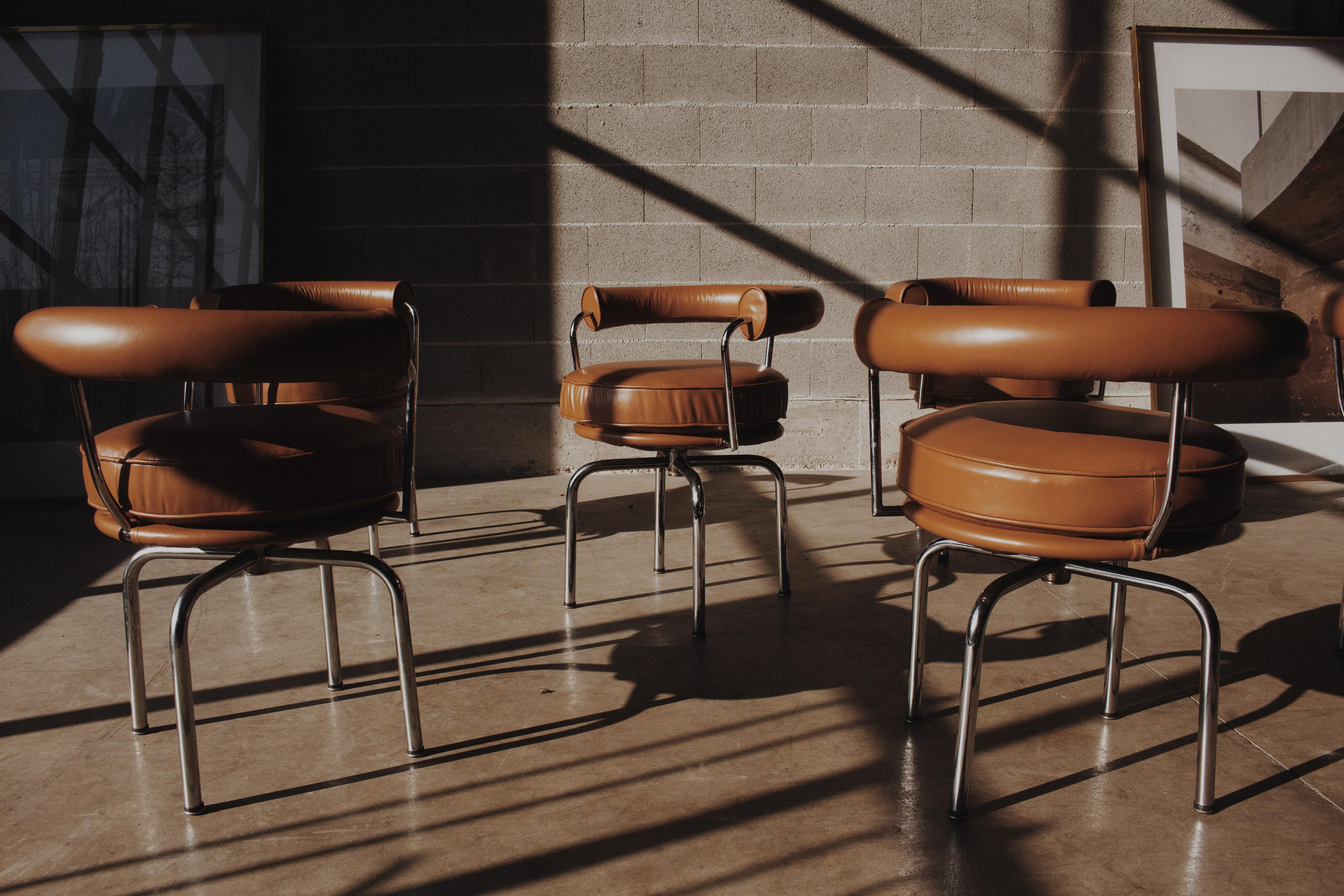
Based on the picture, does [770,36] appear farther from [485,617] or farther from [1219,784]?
[1219,784]

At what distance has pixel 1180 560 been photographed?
7.82 ft

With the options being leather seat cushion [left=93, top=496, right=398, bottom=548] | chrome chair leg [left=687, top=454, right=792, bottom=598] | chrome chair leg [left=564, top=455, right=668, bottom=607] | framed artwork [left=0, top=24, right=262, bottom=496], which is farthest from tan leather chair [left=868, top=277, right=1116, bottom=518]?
framed artwork [left=0, top=24, right=262, bottom=496]

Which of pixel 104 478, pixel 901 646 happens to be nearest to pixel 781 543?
pixel 901 646

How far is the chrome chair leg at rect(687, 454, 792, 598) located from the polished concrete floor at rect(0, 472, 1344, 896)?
0.06 m

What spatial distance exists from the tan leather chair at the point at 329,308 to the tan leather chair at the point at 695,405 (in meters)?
0.35

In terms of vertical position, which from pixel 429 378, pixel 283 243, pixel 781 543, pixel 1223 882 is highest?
pixel 283 243

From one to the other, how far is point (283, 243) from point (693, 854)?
2.91 m

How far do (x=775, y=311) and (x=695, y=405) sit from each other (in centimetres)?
24

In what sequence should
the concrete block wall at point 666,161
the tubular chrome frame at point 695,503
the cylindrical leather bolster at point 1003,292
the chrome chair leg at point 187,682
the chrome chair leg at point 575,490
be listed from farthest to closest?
1. the concrete block wall at point 666,161
2. the cylindrical leather bolster at point 1003,292
3. the chrome chair leg at point 575,490
4. the tubular chrome frame at point 695,503
5. the chrome chair leg at point 187,682

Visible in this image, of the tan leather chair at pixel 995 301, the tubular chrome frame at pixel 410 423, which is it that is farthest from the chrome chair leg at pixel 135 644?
the tan leather chair at pixel 995 301

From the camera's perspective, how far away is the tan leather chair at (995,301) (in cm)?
209

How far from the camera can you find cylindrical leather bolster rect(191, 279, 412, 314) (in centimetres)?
199

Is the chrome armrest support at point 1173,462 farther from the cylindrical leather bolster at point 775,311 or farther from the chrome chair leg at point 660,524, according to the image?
the chrome chair leg at point 660,524

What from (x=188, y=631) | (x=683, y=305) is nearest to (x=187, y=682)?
(x=188, y=631)
